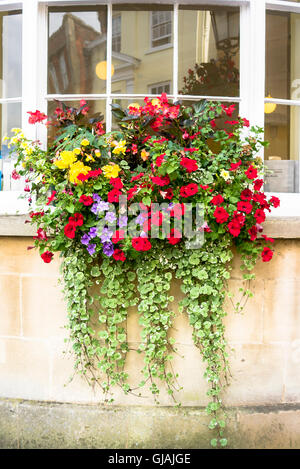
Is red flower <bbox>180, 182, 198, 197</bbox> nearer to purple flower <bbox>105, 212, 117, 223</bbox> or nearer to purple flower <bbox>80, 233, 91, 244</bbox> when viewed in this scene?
purple flower <bbox>105, 212, 117, 223</bbox>

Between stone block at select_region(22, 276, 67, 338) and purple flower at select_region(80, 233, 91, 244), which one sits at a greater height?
purple flower at select_region(80, 233, 91, 244)

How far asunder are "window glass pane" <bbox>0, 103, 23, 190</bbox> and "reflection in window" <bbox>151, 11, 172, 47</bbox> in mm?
1064

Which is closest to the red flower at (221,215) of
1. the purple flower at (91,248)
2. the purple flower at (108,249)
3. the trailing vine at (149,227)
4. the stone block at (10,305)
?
the trailing vine at (149,227)

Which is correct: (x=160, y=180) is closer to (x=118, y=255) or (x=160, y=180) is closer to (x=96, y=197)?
(x=96, y=197)

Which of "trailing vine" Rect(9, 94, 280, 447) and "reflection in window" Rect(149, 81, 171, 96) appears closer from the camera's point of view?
"trailing vine" Rect(9, 94, 280, 447)

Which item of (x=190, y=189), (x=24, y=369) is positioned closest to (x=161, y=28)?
(x=190, y=189)

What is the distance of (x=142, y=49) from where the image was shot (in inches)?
135

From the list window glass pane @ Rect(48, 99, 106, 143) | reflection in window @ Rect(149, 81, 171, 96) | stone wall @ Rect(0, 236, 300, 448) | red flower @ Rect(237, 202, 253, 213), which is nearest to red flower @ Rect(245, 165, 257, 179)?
red flower @ Rect(237, 202, 253, 213)

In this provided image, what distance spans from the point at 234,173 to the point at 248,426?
1562 mm

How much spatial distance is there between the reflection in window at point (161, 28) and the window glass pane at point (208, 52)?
9 cm

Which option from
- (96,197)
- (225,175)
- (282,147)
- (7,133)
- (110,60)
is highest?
(110,60)

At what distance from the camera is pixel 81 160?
274cm

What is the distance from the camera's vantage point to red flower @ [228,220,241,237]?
2598 mm

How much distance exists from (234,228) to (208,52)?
1.44 meters
